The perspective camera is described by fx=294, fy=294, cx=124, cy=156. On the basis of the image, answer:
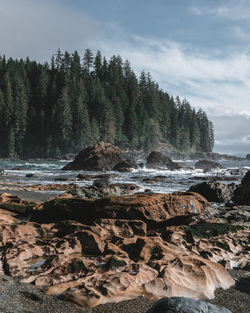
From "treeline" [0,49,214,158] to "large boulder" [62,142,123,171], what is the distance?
1152 inches

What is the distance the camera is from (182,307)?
2518 millimetres

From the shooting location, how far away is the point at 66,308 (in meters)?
2.98

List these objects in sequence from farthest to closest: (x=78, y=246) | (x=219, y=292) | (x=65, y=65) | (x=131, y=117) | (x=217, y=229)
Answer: (x=65, y=65), (x=131, y=117), (x=217, y=229), (x=78, y=246), (x=219, y=292)

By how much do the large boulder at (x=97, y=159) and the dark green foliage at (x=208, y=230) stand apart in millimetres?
29251

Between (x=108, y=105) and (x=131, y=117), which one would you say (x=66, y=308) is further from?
(x=131, y=117)

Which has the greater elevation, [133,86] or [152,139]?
[133,86]

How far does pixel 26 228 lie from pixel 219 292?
3.27 meters

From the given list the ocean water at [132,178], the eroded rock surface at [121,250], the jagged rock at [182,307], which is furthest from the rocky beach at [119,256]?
the ocean water at [132,178]

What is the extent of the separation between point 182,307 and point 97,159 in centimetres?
3403

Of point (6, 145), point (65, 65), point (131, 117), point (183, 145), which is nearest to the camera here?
point (6, 145)

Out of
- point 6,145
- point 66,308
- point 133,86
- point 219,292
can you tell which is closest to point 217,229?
point 219,292

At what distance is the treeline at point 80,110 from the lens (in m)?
69.1

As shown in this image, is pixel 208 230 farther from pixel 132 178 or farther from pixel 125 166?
pixel 125 166

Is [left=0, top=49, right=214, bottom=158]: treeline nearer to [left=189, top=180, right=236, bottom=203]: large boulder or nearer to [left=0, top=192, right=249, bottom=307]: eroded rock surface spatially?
[left=189, top=180, right=236, bottom=203]: large boulder
